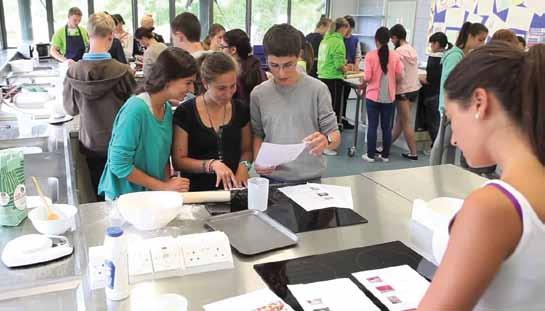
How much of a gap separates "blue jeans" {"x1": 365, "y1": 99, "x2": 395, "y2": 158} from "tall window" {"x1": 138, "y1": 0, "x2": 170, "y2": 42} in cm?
505

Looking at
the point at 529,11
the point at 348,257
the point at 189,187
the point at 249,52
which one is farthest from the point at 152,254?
the point at 529,11

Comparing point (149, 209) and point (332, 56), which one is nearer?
point (149, 209)

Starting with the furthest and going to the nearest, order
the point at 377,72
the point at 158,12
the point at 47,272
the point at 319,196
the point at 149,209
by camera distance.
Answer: the point at 158,12 < the point at 377,72 < the point at 319,196 < the point at 149,209 < the point at 47,272

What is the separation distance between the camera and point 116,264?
1.09 meters

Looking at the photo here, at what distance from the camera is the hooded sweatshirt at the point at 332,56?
18.2ft

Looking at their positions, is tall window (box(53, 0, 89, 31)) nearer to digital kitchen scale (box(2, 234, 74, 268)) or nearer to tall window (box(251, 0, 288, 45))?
tall window (box(251, 0, 288, 45))

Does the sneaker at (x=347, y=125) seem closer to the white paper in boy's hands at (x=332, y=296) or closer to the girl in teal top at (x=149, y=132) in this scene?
the girl in teal top at (x=149, y=132)

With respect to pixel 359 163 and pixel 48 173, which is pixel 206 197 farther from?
pixel 359 163

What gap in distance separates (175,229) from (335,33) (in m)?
4.57

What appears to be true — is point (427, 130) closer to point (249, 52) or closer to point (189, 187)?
point (249, 52)

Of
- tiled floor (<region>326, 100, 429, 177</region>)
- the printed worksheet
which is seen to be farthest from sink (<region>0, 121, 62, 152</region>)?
tiled floor (<region>326, 100, 429, 177</region>)

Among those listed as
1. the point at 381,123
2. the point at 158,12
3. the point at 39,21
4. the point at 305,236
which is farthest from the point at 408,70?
the point at 39,21

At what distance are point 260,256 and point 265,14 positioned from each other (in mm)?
8523

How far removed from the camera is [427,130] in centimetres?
540
